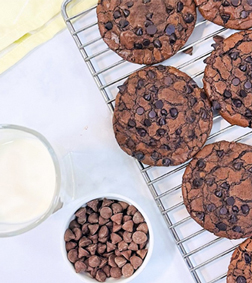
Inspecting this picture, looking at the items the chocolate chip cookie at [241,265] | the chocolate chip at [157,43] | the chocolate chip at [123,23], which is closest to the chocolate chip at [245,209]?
the chocolate chip cookie at [241,265]

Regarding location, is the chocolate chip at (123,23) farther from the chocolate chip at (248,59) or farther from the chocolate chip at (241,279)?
the chocolate chip at (241,279)

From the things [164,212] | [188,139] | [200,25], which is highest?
[200,25]

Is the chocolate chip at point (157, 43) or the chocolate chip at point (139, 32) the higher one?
the chocolate chip at point (139, 32)

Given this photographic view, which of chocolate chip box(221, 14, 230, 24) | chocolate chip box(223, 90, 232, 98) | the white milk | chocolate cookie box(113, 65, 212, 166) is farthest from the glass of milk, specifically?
chocolate chip box(221, 14, 230, 24)

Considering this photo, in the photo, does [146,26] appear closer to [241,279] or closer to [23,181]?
[23,181]

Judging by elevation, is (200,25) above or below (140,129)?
above

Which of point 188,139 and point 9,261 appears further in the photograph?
point 9,261

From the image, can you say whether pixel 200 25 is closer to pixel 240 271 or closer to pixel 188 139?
pixel 188 139

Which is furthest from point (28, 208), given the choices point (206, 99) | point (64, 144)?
point (206, 99)
